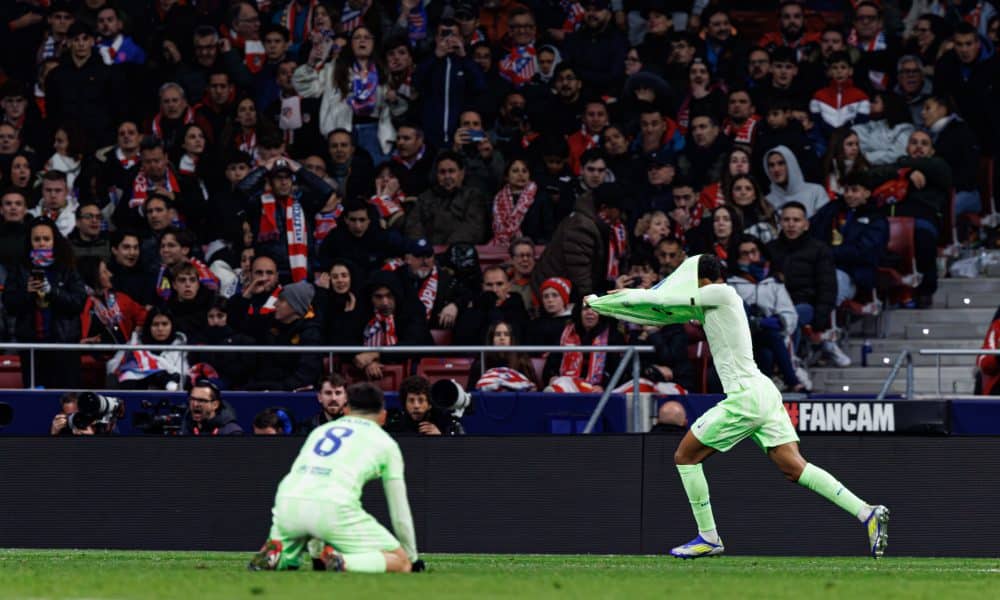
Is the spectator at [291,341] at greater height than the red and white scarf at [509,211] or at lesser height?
lesser

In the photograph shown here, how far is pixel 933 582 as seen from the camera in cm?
1134

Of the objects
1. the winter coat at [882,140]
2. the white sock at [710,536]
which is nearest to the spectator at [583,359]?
the white sock at [710,536]

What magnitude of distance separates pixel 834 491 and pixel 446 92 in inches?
383

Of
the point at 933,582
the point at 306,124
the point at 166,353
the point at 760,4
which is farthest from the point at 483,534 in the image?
the point at 760,4

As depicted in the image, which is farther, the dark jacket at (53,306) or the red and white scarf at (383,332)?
the dark jacket at (53,306)

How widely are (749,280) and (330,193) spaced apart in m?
4.85

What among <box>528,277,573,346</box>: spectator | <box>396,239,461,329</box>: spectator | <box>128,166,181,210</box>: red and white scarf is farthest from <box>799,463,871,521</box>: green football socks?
<box>128,166,181,210</box>: red and white scarf

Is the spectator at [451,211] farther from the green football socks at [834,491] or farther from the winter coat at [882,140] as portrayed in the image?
the green football socks at [834,491]

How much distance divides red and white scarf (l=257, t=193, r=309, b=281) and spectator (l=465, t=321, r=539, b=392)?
3175mm

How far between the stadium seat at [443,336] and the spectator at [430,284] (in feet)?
0.18

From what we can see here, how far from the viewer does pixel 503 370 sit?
16422 mm

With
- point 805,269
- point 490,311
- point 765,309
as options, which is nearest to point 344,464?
point 490,311

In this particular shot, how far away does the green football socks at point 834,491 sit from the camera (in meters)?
12.7

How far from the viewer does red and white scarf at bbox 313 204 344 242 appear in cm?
2017
